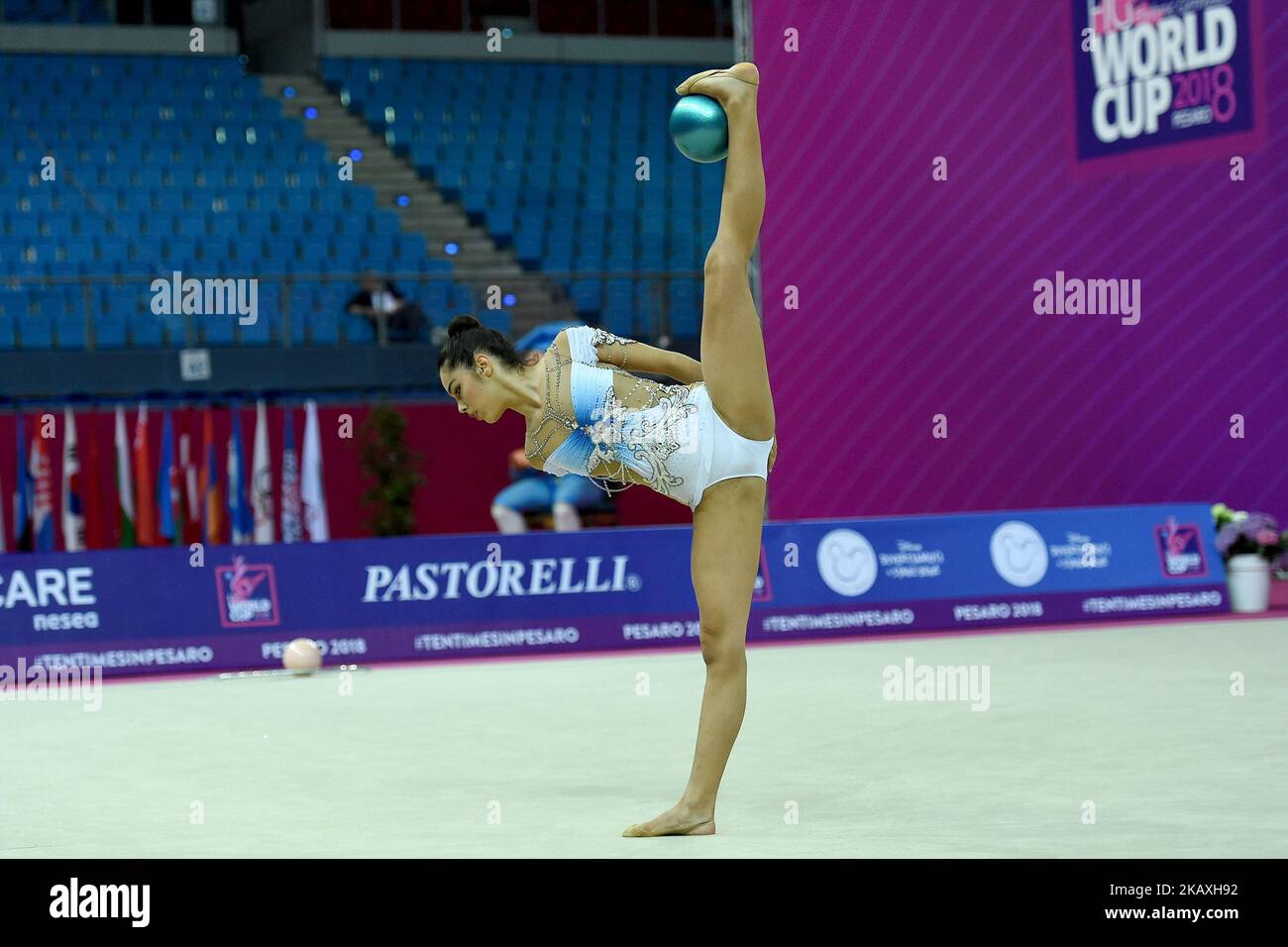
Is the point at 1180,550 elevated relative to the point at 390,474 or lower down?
lower down

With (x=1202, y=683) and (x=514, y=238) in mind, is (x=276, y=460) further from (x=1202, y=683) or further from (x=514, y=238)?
(x=1202, y=683)

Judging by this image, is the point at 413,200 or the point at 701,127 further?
the point at 413,200

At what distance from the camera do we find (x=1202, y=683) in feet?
31.3

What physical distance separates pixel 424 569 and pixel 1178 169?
7.26 metres

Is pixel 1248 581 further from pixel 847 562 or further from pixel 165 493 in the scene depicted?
pixel 165 493

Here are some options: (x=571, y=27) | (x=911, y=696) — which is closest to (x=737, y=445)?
(x=911, y=696)

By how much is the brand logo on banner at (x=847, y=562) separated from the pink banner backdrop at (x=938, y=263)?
8.53 ft

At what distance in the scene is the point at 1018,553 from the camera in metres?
13.3

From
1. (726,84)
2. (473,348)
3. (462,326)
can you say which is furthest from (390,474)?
(726,84)

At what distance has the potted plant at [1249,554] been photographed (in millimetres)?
13539

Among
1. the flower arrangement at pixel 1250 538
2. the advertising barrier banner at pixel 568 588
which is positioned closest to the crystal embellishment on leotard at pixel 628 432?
the advertising barrier banner at pixel 568 588

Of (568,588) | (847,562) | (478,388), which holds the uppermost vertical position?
(478,388)

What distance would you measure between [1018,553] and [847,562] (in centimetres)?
136

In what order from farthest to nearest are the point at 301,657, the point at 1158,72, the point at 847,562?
the point at 1158,72 < the point at 847,562 < the point at 301,657
